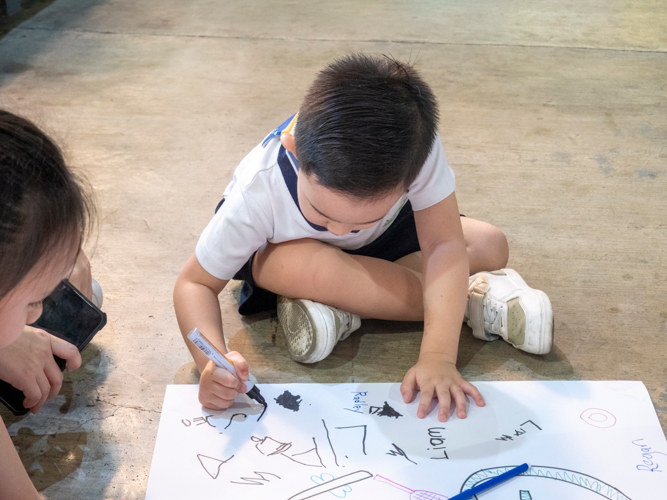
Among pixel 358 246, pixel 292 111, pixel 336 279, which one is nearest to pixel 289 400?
pixel 336 279

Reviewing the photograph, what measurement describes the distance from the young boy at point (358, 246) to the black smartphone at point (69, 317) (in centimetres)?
13

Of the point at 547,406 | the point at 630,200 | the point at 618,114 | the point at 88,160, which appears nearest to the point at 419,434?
the point at 547,406

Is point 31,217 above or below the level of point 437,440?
above

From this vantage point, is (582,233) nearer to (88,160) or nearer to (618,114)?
(618,114)

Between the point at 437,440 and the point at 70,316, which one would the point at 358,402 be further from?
the point at 70,316

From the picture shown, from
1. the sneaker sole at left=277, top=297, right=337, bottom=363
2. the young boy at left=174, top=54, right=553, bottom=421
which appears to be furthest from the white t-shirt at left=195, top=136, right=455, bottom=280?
the sneaker sole at left=277, top=297, right=337, bottom=363

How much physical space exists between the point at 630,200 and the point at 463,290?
0.62 meters

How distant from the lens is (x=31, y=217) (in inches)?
20.5

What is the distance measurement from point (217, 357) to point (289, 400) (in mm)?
130

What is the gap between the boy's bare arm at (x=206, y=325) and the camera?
85cm

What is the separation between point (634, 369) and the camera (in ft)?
3.24

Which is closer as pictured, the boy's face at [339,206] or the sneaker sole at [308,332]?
the boy's face at [339,206]

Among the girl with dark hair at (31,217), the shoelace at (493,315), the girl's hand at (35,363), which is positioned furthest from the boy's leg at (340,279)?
the girl with dark hair at (31,217)

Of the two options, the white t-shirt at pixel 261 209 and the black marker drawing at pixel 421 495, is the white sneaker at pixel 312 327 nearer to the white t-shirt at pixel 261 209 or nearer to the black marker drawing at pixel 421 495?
the white t-shirt at pixel 261 209
